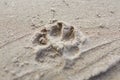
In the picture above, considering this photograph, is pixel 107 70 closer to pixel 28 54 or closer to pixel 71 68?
pixel 71 68

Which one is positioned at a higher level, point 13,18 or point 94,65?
point 13,18

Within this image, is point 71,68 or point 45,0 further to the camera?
point 45,0

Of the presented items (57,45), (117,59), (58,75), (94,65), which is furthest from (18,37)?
(117,59)

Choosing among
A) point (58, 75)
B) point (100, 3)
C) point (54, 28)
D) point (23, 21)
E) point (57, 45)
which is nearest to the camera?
point (58, 75)
